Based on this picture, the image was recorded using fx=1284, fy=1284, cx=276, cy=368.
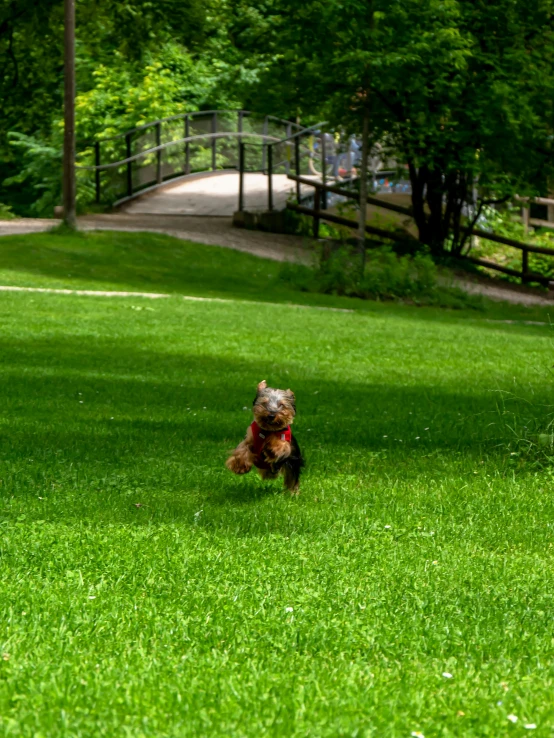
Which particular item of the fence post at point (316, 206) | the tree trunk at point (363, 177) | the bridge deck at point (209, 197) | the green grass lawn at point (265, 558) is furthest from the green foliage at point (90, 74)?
the green grass lawn at point (265, 558)

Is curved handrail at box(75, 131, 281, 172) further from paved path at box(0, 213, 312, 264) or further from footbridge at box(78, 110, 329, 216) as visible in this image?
paved path at box(0, 213, 312, 264)

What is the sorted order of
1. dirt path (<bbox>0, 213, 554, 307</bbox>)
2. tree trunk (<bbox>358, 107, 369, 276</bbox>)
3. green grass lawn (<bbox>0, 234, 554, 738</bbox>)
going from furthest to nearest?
dirt path (<bbox>0, 213, 554, 307</bbox>)
tree trunk (<bbox>358, 107, 369, 276</bbox>)
green grass lawn (<bbox>0, 234, 554, 738</bbox>)

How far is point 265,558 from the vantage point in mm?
6188

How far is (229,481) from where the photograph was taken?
8.12m

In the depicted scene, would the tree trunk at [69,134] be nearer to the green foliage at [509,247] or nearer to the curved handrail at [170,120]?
the curved handrail at [170,120]

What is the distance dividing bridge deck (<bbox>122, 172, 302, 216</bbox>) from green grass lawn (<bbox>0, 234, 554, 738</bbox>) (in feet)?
72.4

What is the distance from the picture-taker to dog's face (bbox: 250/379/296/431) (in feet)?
23.2

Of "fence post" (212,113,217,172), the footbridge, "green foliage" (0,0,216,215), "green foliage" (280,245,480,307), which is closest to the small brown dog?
"green foliage" (280,245,480,307)

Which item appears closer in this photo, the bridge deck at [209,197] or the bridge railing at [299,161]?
the bridge railing at [299,161]

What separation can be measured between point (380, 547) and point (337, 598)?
970 millimetres

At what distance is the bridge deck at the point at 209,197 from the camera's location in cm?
3591

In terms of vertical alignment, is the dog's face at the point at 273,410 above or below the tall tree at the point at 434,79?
below

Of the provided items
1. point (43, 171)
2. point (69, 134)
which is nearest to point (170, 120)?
point (43, 171)

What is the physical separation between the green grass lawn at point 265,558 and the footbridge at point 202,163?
22462 mm
